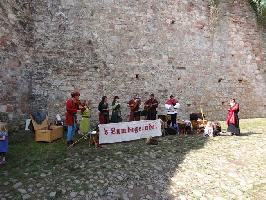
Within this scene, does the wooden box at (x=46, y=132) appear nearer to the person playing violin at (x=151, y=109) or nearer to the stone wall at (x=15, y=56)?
the stone wall at (x=15, y=56)

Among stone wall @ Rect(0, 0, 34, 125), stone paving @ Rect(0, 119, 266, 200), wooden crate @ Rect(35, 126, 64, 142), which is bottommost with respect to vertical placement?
stone paving @ Rect(0, 119, 266, 200)

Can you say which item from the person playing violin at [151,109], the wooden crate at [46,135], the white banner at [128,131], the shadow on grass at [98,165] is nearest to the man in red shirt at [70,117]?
the shadow on grass at [98,165]

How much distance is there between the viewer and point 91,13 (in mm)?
15695

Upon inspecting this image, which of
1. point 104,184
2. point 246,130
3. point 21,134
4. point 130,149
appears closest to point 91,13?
point 21,134

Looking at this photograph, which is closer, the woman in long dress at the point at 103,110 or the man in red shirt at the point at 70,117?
the man in red shirt at the point at 70,117

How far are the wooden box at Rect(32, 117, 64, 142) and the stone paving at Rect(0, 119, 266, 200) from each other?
3.58 feet

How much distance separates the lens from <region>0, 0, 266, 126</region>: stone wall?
1423cm

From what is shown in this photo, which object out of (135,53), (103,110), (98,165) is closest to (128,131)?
(103,110)

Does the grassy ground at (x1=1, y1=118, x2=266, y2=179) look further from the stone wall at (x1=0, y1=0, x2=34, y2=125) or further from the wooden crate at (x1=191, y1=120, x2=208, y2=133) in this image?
the stone wall at (x1=0, y1=0, x2=34, y2=125)

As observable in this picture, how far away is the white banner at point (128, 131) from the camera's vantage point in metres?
11.8

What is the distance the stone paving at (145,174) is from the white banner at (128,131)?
373 millimetres

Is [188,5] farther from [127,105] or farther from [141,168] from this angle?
Answer: [141,168]

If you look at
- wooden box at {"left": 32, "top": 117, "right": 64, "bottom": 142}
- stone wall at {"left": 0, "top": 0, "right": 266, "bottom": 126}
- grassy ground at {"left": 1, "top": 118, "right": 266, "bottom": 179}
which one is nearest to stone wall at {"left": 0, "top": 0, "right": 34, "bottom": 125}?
stone wall at {"left": 0, "top": 0, "right": 266, "bottom": 126}

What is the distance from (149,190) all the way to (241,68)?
12.0 m
